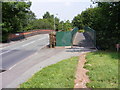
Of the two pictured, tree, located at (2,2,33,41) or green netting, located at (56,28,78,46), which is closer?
green netting, located at (56,28,78,46)

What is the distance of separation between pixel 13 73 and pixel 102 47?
995cm

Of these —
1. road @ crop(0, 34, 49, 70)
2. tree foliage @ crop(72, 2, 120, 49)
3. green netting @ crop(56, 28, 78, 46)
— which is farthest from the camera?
green netting @ crop(56, 28, 78, 46)

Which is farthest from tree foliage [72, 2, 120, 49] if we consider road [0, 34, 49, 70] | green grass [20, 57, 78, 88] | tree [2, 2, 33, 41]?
tree [2, 2, 33, 41]

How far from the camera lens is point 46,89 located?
300 inches

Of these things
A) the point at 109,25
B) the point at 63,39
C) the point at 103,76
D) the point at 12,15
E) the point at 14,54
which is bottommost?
the point at 14,54

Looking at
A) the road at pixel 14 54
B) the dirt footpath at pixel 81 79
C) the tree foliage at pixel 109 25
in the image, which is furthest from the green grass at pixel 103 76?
the tree foliage at pixel 109 25

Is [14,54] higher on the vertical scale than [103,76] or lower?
lower

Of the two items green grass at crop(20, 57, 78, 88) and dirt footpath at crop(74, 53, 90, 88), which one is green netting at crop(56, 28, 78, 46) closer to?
dirt footpath at crop(74, 53, 90, 88)

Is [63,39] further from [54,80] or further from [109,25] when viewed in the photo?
[54,80]

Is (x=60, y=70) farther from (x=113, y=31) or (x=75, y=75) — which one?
(x=113, y=31)

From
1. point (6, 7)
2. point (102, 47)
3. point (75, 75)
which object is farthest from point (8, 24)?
point (75, 75)

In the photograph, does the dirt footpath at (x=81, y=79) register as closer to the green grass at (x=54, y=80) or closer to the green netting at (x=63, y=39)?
the green grass at (x=54, y=80)

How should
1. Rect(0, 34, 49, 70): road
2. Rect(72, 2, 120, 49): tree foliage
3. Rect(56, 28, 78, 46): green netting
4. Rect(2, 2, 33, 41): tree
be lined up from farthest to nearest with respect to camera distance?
Rect(2, 2, 33, 41): tree < Rect(56, 28, 78, 46): green netting < Rect(72, 2, 120, 49): tree foliage < Rect(0, 34, 49, 70): road

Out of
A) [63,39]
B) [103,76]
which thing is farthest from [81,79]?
[63,39]
